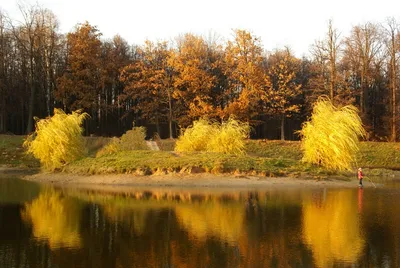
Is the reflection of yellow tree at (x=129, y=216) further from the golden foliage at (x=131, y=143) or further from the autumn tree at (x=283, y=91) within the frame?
the autumn tree at (x=283, y=91)

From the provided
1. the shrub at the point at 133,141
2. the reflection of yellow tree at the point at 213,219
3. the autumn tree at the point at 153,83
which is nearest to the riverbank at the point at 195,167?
the shrub at the point at 133,141

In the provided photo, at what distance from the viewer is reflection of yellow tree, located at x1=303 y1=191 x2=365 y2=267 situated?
1266 centimetres

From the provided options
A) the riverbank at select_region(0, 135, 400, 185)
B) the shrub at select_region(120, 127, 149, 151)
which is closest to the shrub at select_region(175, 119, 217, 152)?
the riverbank at select_region(0, 135, 400, 185)

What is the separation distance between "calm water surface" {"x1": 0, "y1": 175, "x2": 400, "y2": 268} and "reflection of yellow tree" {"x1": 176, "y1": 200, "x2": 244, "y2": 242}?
4 cm

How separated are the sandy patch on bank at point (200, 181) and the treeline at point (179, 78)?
19.8 m

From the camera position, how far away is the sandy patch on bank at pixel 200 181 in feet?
106

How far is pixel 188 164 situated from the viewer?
35188mm

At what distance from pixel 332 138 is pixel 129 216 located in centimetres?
2128

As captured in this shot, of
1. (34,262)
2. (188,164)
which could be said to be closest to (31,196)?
(188,164)

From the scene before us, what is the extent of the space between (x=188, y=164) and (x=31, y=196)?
13065 millimetres

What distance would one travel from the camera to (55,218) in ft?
61.7

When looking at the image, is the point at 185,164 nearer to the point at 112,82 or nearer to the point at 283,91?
the point at 283,91

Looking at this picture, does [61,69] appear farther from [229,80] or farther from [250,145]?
[250,145]

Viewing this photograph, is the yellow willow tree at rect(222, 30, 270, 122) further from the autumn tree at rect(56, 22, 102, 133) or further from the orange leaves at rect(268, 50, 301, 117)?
the autumn tree at rect(56, 22, 102, 133)
